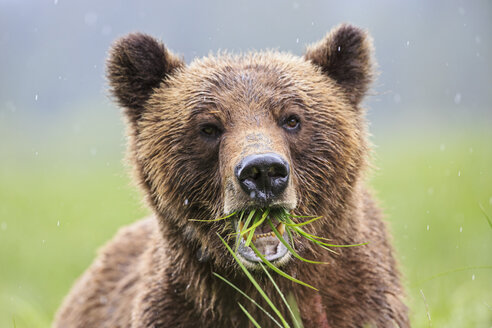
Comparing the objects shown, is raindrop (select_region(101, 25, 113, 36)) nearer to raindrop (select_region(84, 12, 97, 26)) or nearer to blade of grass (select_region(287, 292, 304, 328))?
raindrop (select_region(84, 12, 97, 26))

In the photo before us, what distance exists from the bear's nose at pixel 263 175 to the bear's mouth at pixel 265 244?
0.20 m

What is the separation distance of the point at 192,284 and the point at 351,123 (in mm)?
1534

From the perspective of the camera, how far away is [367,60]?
18.2 ft

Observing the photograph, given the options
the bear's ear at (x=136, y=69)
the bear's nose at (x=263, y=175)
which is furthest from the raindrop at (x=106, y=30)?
the bear's nose at (x=263, y=175)

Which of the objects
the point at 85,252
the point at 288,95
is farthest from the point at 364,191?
the point at 85,252

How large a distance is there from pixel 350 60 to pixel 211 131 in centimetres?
124

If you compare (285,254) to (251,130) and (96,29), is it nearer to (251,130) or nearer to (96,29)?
(251,130)

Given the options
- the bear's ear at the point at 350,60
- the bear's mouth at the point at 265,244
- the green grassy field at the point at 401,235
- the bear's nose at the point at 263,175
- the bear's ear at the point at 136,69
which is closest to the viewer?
the bear's nose at the point at 263,175

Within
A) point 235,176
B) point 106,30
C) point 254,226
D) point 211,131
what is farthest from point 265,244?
point 106,30

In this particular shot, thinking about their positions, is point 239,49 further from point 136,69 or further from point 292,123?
point 292,123

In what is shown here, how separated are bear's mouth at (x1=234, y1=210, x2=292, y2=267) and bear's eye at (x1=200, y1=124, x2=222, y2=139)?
0.61m

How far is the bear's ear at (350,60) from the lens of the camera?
551 centimetres

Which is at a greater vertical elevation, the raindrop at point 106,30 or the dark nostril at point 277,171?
the raindrop at point 106,30

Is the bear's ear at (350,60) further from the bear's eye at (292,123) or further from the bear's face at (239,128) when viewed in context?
the bear's eye at (292,123)
